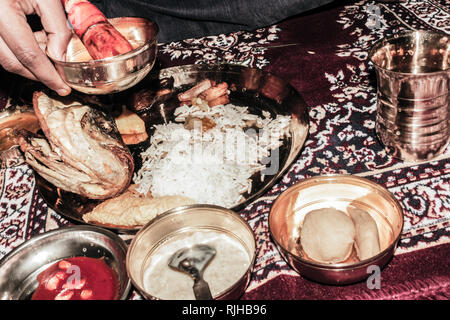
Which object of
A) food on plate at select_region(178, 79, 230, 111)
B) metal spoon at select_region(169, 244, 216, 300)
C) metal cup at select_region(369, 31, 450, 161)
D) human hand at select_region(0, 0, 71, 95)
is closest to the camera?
metal spoon at select_region(169, 244, 216, 300)

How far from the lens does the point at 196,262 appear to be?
3.86ft

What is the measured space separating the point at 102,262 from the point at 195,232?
1.00 ft

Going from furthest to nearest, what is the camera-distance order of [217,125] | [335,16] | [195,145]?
[335,16]
[217,125]
[195,145]

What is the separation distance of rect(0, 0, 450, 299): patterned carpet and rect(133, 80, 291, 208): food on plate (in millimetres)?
131

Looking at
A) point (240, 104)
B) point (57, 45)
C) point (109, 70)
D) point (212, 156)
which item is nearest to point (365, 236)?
point (212, 156)

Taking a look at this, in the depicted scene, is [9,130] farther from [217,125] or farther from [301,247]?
[301,247]

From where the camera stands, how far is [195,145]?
71.4 inches

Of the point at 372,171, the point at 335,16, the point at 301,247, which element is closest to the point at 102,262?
the point at 301,247

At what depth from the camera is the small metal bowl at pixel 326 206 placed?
1.12m

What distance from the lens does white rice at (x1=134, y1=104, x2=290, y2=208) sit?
→ 5.24 feet

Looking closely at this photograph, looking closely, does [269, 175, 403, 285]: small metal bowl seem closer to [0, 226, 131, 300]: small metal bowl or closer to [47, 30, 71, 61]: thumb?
[0, 226, 131, 300]: small metal bowl

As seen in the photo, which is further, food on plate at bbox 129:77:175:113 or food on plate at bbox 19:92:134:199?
food on plate at bbox 129:77:175:113

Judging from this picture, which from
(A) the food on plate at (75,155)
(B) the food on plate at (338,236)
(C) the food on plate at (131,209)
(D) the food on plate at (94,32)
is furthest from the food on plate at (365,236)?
(D) the food on plate at (94,32)

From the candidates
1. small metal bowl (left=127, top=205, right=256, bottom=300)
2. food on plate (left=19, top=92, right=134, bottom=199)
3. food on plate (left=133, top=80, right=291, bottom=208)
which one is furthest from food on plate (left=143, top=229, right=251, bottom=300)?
food on plate (left=19, top=92, right=134, bottom=199)
